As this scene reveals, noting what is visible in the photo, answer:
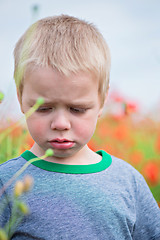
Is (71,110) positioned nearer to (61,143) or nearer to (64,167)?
(61,143)

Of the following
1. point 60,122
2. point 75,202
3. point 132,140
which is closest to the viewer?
point 60,122

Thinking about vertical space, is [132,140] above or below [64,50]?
below

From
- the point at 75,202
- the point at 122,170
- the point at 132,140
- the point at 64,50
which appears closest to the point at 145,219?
the point at 122,170

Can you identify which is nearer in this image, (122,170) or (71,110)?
(71,110)

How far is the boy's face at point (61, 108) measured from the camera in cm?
86

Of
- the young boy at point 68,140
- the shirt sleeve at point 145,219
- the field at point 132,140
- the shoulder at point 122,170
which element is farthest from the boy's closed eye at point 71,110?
the field at point 132,140

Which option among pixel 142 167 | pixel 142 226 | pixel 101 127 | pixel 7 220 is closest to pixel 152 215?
pixel 142 226

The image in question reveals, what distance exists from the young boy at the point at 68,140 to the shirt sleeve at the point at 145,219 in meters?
0.03

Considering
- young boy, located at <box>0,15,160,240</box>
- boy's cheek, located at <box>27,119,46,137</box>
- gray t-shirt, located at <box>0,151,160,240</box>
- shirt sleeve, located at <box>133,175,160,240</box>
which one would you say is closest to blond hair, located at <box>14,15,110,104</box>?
young boy, located at <box>0,15,160,240</box>

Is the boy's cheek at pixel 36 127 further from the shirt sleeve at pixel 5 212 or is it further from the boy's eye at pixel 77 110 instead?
the shirt sleeve at pixel 5 212

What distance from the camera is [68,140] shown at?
91cm

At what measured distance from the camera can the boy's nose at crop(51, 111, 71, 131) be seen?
0.86 meters

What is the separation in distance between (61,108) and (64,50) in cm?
15

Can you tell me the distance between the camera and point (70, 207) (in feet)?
3.20
